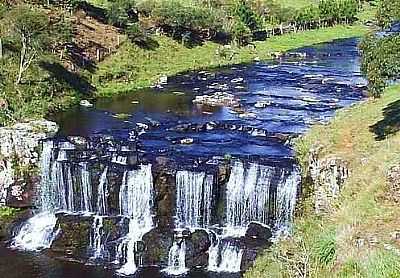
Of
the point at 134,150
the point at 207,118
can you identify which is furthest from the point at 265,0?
the point at 134,150

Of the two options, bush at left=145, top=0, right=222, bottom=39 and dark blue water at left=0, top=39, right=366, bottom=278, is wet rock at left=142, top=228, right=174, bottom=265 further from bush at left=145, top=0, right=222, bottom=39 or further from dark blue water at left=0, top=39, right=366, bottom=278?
bush at left=145, top=0, right=222, bottom=39

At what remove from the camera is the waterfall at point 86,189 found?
4053 centimetres

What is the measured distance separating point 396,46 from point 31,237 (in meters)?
24.0

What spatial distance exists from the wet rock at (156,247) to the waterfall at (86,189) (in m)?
5.68

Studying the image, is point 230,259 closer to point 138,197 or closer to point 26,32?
point 138,197

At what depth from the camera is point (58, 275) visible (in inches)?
1318

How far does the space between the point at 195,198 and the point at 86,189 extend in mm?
7226

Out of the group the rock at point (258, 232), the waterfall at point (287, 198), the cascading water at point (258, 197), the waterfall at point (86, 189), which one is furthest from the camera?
the waterfall at point (86, 189)

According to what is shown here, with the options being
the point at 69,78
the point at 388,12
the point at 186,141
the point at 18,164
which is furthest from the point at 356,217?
the point at 69,78

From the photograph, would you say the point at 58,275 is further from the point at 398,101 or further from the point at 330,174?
the point at 398,101

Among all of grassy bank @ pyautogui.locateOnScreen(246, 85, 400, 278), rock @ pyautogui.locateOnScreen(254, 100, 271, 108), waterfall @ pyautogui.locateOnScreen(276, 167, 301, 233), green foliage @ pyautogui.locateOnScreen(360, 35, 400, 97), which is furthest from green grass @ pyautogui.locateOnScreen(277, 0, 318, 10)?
waterfall @ pyautogui.locateOnScreen(276, 167, 301, 233)

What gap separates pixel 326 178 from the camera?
35.9 m

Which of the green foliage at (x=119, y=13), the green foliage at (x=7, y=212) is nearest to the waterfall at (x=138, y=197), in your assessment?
the green foliage at (x=7, y=212)

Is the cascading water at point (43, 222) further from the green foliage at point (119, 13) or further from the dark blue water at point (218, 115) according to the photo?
the green foliage at point (119, 13)
